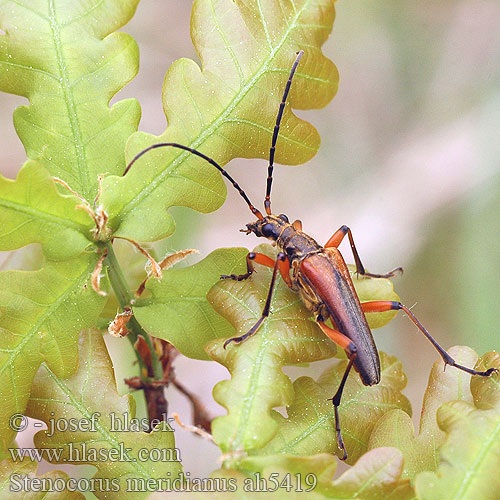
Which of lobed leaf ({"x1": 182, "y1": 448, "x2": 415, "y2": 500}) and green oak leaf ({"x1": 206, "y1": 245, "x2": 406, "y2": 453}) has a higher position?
green oak leaf ({"x1": 206, "y1": 245, "x2": 406, "y2": 453})

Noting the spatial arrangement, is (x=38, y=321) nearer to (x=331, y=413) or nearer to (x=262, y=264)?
(x=262, y=264)

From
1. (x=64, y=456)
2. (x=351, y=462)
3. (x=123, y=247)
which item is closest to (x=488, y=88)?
(x=123, y=247)

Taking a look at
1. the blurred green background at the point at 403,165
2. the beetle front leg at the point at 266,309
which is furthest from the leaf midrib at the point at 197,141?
the blurred green background at the point at 403,165

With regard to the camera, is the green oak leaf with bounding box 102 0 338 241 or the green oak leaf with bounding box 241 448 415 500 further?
the green oak leaf with bounding box 102 0 338 241

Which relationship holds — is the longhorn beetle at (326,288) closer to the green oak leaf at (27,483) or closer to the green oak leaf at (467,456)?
the green oak leaf at (467,456)

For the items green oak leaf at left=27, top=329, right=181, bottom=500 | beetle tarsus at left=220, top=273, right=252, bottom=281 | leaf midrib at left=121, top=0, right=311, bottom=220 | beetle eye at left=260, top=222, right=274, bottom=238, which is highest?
beetle eye at left=260, top=222, right=274, bottom=238

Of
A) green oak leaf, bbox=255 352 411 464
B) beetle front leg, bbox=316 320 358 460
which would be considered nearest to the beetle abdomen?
beetle front leg, bbox=316 320 358 460

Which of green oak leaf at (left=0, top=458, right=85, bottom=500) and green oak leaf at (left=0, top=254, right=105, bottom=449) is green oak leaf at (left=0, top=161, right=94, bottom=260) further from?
green oak leaf at (left=0, top=458, right=85, bottom=500)
